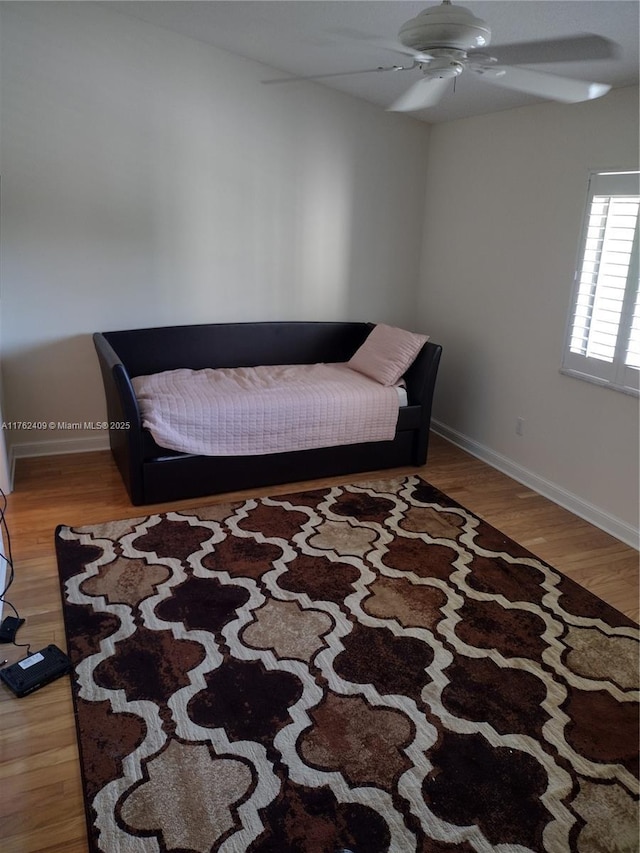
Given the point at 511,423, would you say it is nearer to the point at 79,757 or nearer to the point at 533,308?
the point at 533,308

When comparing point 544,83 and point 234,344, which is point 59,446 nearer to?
point 234,344

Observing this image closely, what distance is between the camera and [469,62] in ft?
6.54

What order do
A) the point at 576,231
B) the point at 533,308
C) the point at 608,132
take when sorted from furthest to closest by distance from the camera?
1. the point at 533,308
2. the point at 576,231
3. the point at 608,132

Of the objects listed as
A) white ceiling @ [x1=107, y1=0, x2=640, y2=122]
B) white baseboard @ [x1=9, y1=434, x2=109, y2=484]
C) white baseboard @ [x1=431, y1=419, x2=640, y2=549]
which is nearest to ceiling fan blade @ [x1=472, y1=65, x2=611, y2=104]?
white ceiling @ [x1=107, y1=0, x2=640, y2=122]

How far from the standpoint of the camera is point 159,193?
3.82 meters

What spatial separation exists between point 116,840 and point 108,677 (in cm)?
59

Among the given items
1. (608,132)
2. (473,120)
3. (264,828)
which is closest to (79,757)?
(264,828)

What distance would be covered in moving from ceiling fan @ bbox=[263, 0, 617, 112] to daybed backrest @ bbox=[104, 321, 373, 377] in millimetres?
1929

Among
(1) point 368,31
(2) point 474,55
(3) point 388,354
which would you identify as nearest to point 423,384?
(3) point 388,354

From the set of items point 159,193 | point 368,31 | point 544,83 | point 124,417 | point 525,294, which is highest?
point 368,31

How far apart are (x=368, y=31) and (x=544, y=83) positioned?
48.0 inches

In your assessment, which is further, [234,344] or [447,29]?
[234,344]

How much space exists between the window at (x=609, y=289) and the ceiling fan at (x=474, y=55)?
67cm

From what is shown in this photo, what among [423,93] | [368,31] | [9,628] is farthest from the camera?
[368,31]
